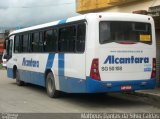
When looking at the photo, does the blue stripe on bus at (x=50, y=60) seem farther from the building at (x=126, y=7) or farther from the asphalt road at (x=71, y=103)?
the building at (x=126, y=7)

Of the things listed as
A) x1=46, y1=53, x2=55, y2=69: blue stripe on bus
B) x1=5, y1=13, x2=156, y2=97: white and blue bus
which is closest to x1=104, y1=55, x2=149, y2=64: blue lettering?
x1=5, y1=13, x2=156, y2=97: white and blue bus

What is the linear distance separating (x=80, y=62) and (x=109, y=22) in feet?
4.95

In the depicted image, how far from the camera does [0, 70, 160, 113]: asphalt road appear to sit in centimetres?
1255

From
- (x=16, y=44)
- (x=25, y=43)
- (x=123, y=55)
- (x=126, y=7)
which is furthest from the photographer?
(x=16, y=44)


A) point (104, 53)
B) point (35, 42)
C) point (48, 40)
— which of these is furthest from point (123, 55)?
point (35, 42)

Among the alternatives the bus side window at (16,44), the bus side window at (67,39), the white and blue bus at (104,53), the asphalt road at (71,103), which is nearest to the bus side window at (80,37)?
the white and blue bus at (104,53)

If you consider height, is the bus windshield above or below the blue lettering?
above

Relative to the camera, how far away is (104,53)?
12.5 metres

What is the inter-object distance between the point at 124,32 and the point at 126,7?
22.2 ft

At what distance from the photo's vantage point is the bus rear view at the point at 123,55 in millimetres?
12438

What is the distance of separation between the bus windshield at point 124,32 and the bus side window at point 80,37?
59cm

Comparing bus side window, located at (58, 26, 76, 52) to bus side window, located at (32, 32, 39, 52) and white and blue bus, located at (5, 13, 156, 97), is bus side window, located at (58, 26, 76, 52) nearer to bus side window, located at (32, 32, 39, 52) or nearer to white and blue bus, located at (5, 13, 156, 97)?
white and blue bus, located at (5, 13, 156, 97)

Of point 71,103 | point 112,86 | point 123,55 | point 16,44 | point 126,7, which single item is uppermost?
point 126,7

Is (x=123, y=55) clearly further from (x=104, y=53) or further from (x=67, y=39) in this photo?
(x=67, y=39)
